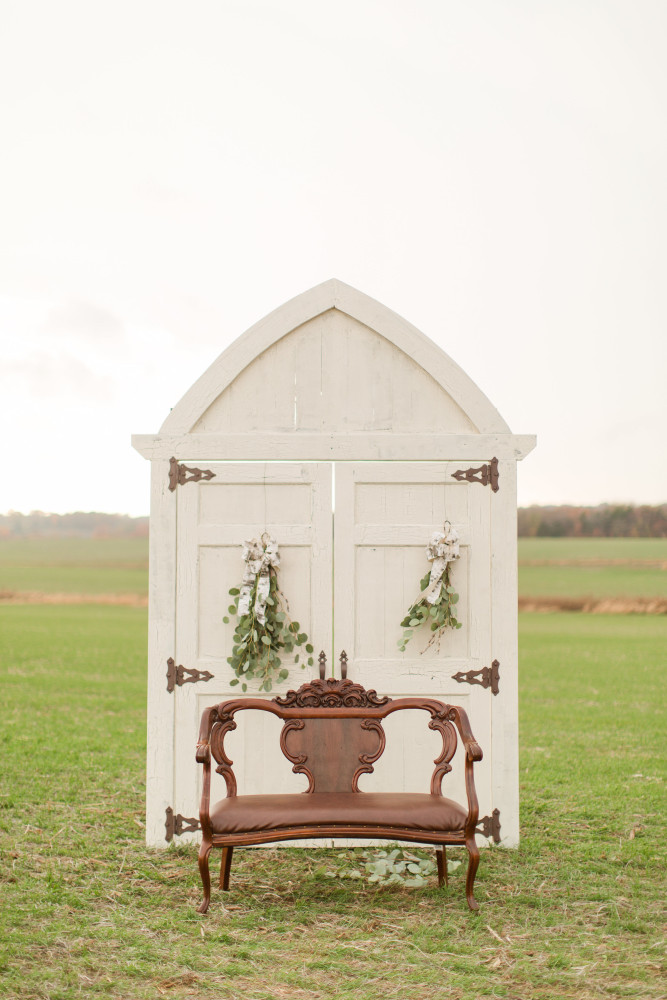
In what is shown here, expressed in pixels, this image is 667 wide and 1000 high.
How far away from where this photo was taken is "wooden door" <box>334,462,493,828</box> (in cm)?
586

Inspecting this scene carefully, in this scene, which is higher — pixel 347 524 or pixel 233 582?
pixel 347 524

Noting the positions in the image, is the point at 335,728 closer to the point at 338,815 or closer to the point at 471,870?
the point at 338,815

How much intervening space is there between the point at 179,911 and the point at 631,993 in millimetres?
2224

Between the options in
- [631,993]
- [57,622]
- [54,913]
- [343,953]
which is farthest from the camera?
[57,622]

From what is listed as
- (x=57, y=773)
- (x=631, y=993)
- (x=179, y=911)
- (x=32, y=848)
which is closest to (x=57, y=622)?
(x=57, y=773)

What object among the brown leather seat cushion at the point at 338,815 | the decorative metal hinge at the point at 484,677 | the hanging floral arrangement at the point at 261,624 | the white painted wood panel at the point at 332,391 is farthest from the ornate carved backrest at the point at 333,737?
the white painted wood panel at the point at 332,391

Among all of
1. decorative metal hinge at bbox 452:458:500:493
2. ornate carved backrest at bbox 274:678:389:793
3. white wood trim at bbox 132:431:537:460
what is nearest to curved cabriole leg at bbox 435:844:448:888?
ornate carved backrest at bbox 274:678:389:793

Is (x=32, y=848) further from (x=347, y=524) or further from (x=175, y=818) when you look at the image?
(x=347, y=524)

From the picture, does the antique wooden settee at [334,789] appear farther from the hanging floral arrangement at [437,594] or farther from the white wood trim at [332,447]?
the white wood trim at [332,447]

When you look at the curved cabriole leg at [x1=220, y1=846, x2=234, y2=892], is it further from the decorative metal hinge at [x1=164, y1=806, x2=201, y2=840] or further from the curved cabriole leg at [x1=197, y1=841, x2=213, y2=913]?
the decorative metal hinge at [x1=164, y1=806, x2=201, y2=840]

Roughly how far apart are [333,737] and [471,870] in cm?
102

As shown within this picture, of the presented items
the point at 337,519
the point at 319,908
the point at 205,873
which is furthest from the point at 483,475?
the point at 205,873

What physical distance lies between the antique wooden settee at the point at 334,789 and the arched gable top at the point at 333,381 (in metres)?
1.75

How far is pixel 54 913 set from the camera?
4.72 m
